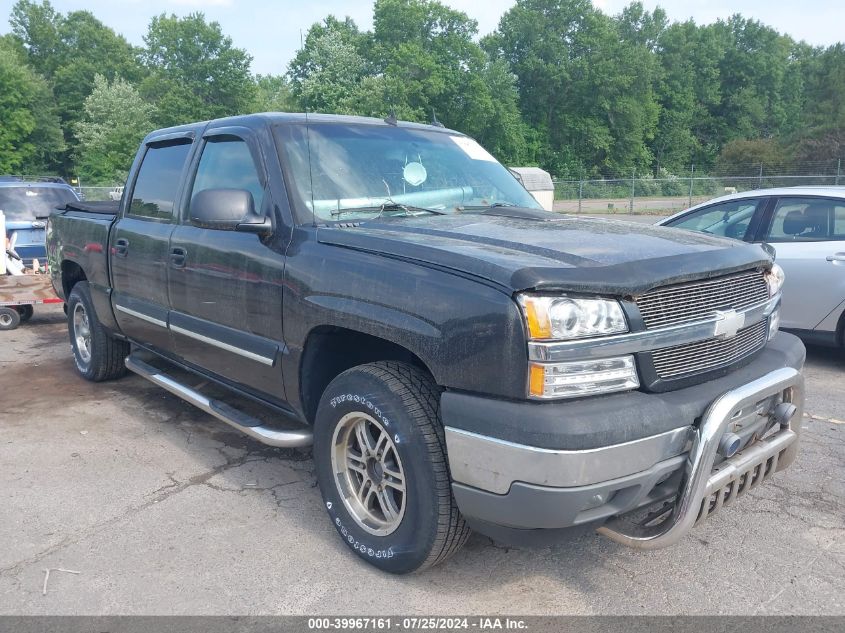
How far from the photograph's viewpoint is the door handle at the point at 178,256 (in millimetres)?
4086

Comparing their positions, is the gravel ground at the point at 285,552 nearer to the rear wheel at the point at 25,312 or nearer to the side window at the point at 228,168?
the side window at the point at 228,168

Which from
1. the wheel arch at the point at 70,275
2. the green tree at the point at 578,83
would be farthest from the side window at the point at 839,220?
the green tree at the point at 578,83

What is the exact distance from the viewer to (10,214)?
9.75 meters

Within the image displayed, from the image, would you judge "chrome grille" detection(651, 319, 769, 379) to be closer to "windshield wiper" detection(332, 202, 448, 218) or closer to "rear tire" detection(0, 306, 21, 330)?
"windshield wiper" detection(332, 202, 448, 218)

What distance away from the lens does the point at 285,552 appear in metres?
3.24

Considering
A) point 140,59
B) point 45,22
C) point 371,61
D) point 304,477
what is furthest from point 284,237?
point 45,22

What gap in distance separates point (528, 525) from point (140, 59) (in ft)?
245

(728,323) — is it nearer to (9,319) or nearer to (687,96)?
(9,319)

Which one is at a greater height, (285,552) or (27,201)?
(27,201)

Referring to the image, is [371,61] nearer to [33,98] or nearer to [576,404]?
[33,98]

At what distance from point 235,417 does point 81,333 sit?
3.01 m

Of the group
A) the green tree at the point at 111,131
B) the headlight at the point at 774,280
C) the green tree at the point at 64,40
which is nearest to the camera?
the headlight at the point at 774,280

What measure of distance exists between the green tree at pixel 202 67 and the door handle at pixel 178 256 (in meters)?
56.3

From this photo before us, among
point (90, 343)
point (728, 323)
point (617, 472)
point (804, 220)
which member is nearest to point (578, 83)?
point (804, 220)
